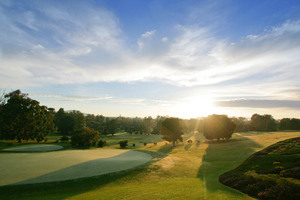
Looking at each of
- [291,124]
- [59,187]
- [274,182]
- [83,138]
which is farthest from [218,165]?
[291,124]

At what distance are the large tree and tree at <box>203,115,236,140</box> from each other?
63.9 meters

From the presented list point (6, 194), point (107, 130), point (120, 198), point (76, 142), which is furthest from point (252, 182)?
point (107, 130)

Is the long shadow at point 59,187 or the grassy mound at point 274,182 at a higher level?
the grassy mound at point 274,182

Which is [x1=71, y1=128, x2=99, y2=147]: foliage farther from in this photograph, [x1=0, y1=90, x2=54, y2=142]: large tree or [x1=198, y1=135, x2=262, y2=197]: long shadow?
[x1=198, y1=135, x2=262, y2=197]: long shadow

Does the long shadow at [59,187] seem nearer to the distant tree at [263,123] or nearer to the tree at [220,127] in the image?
the tree at [220,127]

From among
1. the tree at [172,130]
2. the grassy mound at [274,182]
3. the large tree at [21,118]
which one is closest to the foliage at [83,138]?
the large tree at [21,118]

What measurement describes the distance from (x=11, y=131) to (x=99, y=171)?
5183 centimetres

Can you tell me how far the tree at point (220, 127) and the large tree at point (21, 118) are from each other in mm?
63925

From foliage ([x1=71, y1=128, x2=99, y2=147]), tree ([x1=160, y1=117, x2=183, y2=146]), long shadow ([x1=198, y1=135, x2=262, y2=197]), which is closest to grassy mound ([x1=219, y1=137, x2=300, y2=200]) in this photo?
long shadow ([x1=198, y1=135, x2=262, y2=197])

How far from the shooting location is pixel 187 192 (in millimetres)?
13148

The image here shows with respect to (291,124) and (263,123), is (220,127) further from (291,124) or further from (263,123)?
(291,124)

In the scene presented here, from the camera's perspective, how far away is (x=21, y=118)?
182 feet

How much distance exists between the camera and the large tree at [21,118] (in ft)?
174

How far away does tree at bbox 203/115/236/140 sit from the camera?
56.0 m
